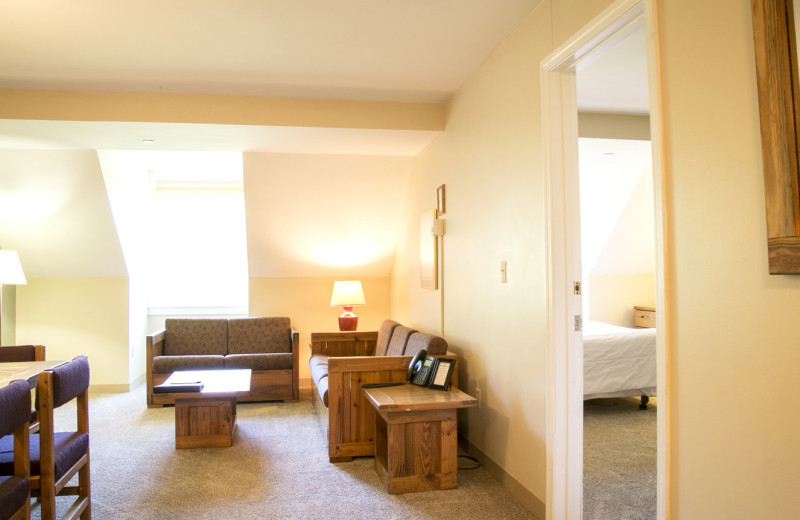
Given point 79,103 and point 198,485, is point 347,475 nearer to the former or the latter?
point 198,485

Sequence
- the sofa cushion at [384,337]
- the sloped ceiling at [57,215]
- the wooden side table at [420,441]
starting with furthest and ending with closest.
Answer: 1. the sofa cushion at [384,337]
2. the sloped ceiling at [57,215]
3. the wooden side table at [420,441]

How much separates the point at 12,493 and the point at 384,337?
3388mm

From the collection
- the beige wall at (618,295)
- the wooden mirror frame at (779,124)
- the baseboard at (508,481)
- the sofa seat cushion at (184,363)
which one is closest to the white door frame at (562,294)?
the baseboard at (508,481)

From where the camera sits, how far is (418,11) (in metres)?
2.86

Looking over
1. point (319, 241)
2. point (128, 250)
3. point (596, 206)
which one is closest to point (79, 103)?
point (128, 250)

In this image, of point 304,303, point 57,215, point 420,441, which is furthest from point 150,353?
point 420,441

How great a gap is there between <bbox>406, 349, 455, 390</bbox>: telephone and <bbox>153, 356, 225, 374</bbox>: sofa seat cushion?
249 cm

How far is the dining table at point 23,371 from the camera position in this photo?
8.39 ft

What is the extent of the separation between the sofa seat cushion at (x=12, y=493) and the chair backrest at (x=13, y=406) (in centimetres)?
19

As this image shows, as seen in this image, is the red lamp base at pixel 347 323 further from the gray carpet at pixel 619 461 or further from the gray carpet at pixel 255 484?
the gray carpet at pixel 619 461

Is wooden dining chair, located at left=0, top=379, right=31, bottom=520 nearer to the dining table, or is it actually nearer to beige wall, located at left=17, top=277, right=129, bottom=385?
the dining table

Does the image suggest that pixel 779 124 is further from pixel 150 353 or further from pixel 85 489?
pixel 150 353

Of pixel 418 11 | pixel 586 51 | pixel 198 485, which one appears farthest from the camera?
pixel 198 485

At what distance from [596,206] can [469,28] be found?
359 cm
